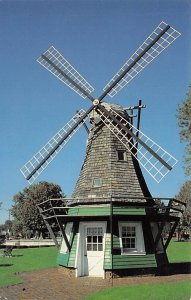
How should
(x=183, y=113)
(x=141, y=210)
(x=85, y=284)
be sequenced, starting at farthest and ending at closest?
1. (x=183, y=113)
2. (x=141, y=210)
3. (x=85, y=284)

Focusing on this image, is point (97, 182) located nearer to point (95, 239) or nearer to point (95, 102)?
point (95, 239)

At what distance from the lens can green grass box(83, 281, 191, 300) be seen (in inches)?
449

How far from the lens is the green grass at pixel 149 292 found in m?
11.4

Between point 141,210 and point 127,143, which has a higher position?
point 127,143

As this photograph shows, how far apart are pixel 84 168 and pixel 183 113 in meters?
12.0

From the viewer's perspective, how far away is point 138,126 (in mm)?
18516

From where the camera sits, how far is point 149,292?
12.2 m

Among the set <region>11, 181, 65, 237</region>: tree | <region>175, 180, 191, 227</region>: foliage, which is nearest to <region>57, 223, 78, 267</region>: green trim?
<region>175, 180, 191, 227</region>: foliage

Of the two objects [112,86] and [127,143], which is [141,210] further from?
[112,86]

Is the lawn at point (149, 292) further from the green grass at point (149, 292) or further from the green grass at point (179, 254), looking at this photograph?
the green grass at point (179, 254)

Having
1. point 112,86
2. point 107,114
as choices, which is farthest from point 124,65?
point 107,114

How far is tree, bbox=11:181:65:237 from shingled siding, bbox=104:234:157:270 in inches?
1641

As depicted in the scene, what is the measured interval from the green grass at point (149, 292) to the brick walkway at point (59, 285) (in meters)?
0.75

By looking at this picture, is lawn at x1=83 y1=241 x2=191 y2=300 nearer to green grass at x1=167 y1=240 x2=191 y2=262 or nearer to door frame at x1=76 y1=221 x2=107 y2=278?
door frame at x1=76 y1=221 x2=107 y2=278
